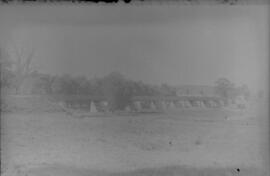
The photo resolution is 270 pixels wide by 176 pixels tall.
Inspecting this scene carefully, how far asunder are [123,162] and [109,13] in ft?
2.68

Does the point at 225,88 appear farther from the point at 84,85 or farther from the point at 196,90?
the point at 84,85

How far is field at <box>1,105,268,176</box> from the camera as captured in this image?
168 centimetres

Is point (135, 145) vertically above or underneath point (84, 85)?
underneath

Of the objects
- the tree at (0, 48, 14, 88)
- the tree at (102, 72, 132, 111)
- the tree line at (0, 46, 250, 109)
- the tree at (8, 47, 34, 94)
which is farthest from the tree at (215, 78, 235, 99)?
the tree at (0, 48, 14, 88)

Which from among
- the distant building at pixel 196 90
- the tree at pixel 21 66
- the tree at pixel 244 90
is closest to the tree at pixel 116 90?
the distant building at pixel 196 90

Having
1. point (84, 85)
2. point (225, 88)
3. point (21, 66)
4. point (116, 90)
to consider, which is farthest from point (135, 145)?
point (21, 66)

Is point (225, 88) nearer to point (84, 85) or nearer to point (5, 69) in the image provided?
point (84, 85)

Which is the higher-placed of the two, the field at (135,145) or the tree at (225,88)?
the tree at (225,88)

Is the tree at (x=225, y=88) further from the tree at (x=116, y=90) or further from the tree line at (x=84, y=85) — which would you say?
the tree at (x=116, y=90)

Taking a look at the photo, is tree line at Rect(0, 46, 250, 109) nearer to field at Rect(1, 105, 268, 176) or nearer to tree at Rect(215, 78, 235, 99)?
tree at Rect(215, 78, 235, 99)

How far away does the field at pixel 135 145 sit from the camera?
66.3 inches

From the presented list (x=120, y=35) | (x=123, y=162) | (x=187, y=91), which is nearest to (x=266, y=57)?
(x=187, y=91)

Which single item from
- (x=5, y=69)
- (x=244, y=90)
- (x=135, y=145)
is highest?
(x=5, y=69)

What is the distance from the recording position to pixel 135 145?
66.6 inches
